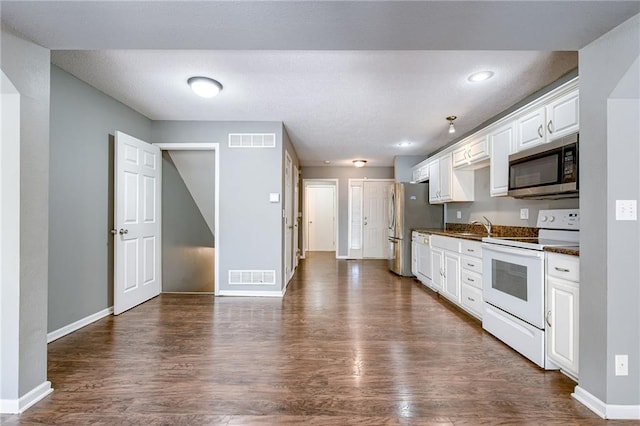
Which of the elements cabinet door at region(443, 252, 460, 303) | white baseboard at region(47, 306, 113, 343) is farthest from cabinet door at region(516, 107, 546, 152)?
white baseboard at region(47, 306, 113, 343)

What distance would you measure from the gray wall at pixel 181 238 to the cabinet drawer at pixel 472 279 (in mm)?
3649

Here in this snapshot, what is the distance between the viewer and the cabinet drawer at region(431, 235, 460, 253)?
11.7 ft

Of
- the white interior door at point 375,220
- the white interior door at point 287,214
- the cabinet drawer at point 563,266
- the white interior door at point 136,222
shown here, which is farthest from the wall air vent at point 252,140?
the white interior door at point 375,220

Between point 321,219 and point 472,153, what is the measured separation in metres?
6.14

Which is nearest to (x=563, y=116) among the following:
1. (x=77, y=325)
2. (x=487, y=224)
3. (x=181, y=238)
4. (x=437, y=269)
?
(x=487, y=224)

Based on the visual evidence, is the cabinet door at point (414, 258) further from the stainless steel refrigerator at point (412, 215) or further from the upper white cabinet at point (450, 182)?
the upper white cabinet at point (450, 182)

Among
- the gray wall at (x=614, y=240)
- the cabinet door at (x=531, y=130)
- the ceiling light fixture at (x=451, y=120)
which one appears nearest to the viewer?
the gray wall at (x=614, y=240)

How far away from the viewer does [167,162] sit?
4379 mm

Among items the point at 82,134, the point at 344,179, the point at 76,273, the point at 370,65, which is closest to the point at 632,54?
the point at 370,65

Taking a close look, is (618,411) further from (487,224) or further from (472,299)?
(487,224)

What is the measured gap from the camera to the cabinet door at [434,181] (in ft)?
15.7

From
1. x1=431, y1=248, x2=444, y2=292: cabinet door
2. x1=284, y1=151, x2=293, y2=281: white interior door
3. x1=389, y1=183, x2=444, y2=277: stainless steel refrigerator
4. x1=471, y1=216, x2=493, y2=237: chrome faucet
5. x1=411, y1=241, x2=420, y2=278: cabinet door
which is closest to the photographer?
x1=471, y1=216, x2=493, y2=237: chrome faucet

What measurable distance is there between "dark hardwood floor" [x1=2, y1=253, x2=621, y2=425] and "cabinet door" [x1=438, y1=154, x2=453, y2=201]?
188 cm

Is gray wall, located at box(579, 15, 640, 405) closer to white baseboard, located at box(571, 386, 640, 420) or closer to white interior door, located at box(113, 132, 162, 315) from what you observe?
white baseboard, located at box(571, 386, 640, 420)
